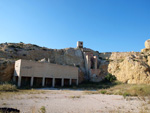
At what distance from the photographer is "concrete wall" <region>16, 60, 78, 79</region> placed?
28234 millimetres

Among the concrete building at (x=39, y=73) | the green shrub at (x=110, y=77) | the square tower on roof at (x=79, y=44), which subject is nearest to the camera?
the concrete building at (x=39, y=73)

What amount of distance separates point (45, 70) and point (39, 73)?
1776 millimetres

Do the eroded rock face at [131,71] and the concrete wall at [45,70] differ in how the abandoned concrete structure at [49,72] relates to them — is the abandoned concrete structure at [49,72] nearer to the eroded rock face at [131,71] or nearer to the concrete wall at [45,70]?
the concrete wall at [45,70]

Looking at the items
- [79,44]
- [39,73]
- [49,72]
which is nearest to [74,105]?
[39,73]

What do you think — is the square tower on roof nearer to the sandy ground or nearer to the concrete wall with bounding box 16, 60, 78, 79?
the concrete wall with bounding box 16, 60, 78, 79

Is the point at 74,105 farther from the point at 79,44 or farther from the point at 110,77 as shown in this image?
the point at 79,44

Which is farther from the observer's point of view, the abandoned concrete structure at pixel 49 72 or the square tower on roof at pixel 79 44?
the square tower on roof at pixel 79 44

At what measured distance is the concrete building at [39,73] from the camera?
91.5 feet

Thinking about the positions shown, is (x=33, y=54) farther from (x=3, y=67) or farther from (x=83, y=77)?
(x=83, y=77)

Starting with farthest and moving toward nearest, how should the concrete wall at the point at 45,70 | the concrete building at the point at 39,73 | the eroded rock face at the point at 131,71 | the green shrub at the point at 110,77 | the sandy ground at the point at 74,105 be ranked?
the green shrub at the point at 110,77 < the eroded rock face at the point at 131,71 < the concrete wall at the point at 45,70 < the concrete building at the point at 39,73 < the sandy ground at the point at 74,105

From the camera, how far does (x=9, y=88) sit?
20.3 meters

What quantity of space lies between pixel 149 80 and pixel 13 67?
34270mm

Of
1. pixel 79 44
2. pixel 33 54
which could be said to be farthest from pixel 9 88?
pixel 79 44

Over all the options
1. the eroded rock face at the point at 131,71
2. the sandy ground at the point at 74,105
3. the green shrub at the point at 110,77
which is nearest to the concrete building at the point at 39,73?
the green shrub at the point at 110,77
